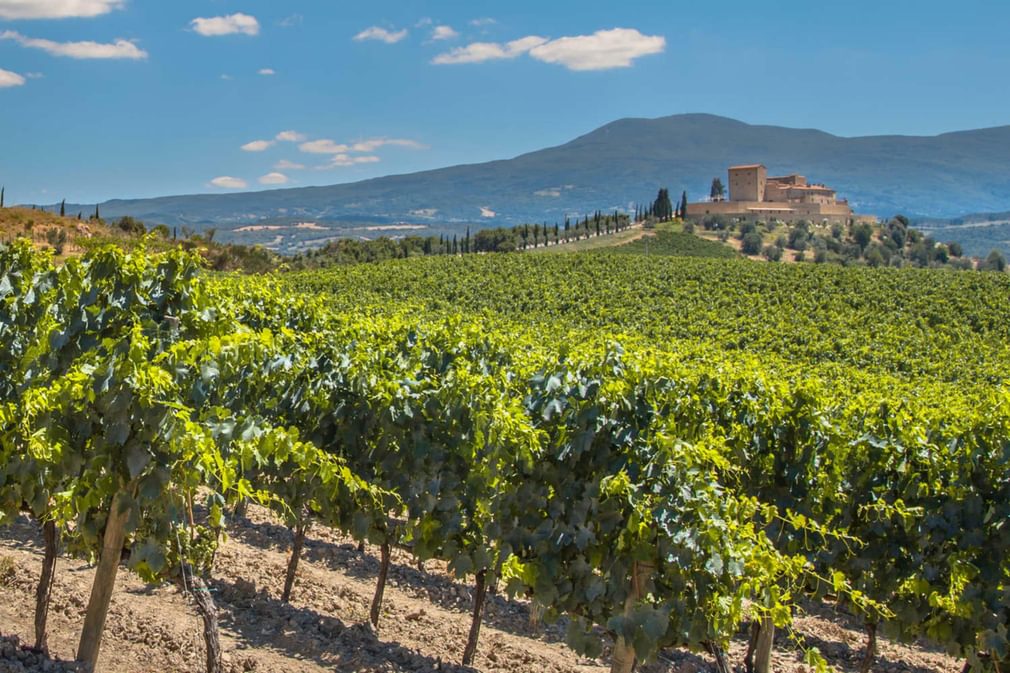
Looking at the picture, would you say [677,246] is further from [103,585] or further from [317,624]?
[103,585]

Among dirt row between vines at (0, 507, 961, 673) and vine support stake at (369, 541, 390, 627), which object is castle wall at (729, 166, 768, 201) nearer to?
dirt row between vines at (0, 507, 961, 673)

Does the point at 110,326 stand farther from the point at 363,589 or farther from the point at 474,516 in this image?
the point at 363,589

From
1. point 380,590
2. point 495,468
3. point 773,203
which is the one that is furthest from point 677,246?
point 495,468

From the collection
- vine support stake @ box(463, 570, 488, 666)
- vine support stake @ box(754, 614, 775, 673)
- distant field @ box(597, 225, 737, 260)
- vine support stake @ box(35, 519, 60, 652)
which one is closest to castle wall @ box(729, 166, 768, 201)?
distant field @ box(597, 225, 737, 260)

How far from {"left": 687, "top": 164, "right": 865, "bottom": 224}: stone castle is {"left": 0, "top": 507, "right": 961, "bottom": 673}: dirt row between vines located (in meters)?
106

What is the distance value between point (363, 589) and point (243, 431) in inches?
180

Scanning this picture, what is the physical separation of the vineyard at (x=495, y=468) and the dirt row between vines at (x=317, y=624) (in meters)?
0.23

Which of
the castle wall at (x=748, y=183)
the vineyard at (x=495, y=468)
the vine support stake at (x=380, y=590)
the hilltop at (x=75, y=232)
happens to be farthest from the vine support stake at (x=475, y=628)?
the castle wall at (x=748, y=183)

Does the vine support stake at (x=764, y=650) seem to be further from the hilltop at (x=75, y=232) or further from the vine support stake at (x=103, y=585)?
the hilltop at (x=75, y=232)

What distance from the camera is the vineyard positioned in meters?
5.16

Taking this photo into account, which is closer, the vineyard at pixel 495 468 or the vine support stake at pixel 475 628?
the vineyard at pixel 495 468

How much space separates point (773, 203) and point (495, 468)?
128216 mm

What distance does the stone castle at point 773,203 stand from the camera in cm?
11931

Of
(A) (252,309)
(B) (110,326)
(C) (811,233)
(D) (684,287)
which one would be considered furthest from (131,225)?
(C) (811,233)
